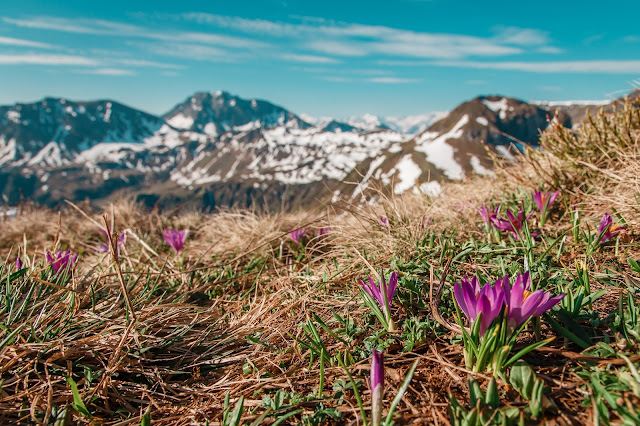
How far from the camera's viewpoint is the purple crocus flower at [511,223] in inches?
89.9

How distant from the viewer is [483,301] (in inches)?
47.6

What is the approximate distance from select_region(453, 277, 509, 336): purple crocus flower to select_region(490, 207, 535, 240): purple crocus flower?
1124mm

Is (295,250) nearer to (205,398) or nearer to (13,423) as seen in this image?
(205,398)

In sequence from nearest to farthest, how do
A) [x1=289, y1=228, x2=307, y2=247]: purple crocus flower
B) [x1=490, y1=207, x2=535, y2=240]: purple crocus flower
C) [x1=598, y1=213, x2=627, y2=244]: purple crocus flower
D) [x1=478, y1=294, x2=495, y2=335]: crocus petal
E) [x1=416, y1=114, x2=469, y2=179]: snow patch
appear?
1. [x1=478, y1=294, x2=495, y2=335]: crocus petal
2. [x1=598, y1=213, x2=627, y2=244]: purple crocus flower
3. [x1=490, y1=207, x2=535, y2=240]: purple crocus flower
4. [x1=289, y1=228, x2=307, y2=247]: purple crocus flower
5. [x1=416, y1=114, x2=469, y2=179]: snow patch

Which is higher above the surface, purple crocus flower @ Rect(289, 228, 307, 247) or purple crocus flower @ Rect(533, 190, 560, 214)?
purple crocus flower @ Rect(533, 190, 560, 214)

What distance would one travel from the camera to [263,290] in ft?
7.92

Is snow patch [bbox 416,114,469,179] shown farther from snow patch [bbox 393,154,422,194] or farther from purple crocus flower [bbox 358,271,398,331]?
purple crocus flower [bbox 358,271,398,331]

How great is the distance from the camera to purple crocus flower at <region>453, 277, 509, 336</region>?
1.22 m

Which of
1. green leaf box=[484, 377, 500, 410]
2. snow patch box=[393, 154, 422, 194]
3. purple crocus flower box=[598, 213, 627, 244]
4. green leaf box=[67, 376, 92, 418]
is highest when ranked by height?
purple crocus flower box=[598, 213, 627, 244]

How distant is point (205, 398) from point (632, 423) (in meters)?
1.39

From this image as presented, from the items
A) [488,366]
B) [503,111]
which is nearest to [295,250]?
[488,366]

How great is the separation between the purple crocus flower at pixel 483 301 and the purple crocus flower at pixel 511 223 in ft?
3.69

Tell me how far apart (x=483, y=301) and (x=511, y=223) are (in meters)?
1.26

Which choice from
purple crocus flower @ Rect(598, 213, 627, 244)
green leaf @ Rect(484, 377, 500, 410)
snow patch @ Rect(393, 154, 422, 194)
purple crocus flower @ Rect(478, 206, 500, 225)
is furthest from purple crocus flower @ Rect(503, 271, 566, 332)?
snow patch @ Rect(393, 154, 422, 194)
